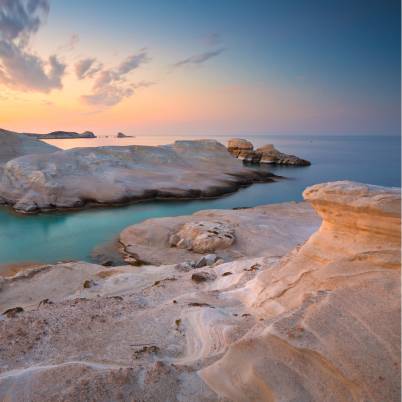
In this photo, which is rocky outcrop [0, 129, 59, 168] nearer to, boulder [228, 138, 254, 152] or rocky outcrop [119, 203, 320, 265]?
rocky outcrop [119, 203, 320, 265]

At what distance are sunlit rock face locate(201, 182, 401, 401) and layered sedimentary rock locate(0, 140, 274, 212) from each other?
1992 cm

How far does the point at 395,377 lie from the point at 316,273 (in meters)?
2.10

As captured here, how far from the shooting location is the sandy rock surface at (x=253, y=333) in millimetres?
3053

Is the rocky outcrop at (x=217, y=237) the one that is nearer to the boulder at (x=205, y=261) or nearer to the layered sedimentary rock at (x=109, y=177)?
the boulder at (x=205, y=261)

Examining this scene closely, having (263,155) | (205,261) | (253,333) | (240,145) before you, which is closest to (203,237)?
(205,261)

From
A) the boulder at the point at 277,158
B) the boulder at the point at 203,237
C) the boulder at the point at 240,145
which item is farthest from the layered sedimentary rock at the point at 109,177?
the boulder at the point at 240,145

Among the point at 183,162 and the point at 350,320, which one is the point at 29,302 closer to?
the point at 350,320

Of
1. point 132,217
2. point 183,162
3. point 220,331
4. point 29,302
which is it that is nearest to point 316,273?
point 220,331

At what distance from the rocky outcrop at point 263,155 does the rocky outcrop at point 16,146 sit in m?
33.0

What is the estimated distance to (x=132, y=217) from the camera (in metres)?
20.4

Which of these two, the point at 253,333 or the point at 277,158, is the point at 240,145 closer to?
the point at 277,158

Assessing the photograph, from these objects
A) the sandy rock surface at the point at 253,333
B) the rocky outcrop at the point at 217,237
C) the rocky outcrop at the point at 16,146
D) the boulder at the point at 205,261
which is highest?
the rocky outcrop at the point at 16,146

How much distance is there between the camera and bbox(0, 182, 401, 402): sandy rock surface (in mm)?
3053

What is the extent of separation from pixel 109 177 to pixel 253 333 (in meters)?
24.4
